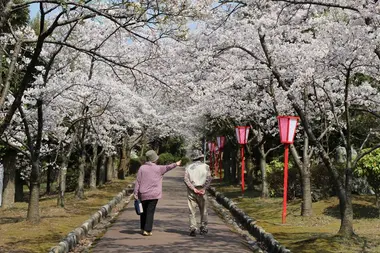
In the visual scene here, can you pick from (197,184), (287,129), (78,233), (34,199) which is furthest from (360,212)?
(34,199)

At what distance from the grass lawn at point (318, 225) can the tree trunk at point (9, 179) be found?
1012cm

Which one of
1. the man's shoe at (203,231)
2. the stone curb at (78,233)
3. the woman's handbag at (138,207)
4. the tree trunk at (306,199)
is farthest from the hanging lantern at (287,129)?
the stone curb at (78,233)

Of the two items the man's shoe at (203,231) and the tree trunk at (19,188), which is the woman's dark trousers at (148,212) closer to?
the man's shoe at (203,231)

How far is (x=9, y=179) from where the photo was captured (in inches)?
990

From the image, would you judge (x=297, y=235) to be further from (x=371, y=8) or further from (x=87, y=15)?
(x=87, y=15)

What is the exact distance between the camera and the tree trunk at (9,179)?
24.6 metres

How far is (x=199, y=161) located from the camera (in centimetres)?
1267

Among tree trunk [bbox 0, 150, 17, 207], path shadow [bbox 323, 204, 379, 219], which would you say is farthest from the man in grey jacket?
tree trunk [bbox 0, 150, 17, 207]

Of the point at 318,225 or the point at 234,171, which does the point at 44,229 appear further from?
the point at 234,171

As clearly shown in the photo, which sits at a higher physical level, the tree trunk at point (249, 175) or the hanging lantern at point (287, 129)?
the hanging lantern at point (287, 129)

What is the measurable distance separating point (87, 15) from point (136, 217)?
9391mm

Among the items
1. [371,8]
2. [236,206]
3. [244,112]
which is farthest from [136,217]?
[371,8]

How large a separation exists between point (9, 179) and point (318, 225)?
51.9 ft

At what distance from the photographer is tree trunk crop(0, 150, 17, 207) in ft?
80.7
